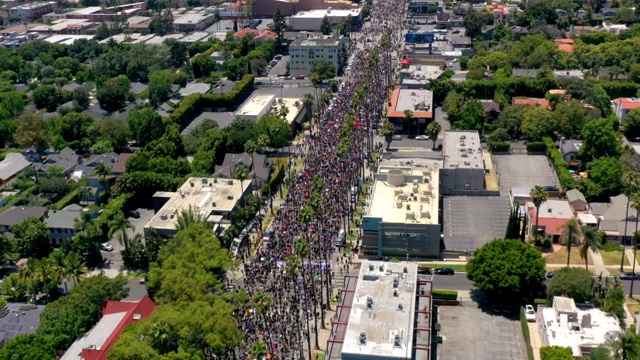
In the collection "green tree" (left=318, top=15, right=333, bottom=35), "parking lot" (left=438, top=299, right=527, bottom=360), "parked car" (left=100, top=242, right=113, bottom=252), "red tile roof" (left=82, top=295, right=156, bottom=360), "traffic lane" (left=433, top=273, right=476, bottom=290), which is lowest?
"parked car" (left=100, top=242, right=113, bottom=252)

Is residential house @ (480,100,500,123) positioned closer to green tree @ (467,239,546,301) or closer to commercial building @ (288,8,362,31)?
green tree @ (467,239,546,301)

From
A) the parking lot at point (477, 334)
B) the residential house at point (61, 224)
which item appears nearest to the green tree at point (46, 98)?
the residential house at point (61, 224)

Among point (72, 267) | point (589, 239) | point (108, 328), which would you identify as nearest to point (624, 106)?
point (589, 239)

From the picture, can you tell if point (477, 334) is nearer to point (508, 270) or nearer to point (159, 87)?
point (508, 270)

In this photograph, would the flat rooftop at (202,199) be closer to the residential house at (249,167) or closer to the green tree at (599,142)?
the residential house at (249,167)

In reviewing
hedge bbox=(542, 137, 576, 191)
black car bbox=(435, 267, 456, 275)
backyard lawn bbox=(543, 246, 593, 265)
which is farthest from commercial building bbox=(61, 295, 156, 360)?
hedge bbox=(542, 137, 576, 191)

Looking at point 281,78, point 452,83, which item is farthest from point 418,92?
point 281,78

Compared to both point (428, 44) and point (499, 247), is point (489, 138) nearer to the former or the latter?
point (499, 247)
